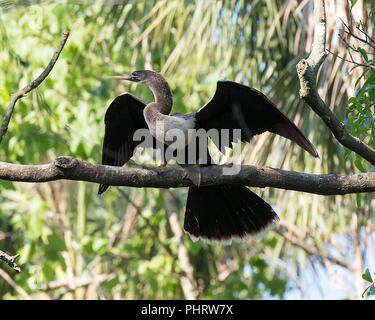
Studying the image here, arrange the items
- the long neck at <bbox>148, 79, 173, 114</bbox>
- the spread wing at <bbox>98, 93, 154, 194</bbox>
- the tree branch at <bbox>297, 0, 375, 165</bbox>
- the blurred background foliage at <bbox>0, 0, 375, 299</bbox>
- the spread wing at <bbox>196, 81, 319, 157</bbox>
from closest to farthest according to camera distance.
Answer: the tree branch at <bbox>297, 0, 375, 165</bbox> → the spread wing at <bbox>196, 81, 319, 157</bbox> → the long neck at <bbox>148, 79, 173, 114</bbox> → the spread wing at <bbox>98, 93, 154, 194</bbox> → the blurred background foliage at <bbox>0, 0, 375, 299</bbox>

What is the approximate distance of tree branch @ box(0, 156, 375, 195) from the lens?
2.28 metres

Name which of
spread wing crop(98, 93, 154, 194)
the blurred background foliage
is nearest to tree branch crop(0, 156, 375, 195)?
spread wing crop(98, 93, 154, 194)

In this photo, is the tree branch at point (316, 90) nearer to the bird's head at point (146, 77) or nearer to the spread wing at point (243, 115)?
the spread wing at point (243, 115)

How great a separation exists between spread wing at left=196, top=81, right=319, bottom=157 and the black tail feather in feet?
0.92

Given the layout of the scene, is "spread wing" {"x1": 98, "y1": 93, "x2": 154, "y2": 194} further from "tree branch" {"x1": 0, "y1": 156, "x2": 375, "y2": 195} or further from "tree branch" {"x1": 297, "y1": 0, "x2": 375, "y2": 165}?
"tree branch" {"x1": 297, "y1": 0, "x2": 375, "y2": 165}

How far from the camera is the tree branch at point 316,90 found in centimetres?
225

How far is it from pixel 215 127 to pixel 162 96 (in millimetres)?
378

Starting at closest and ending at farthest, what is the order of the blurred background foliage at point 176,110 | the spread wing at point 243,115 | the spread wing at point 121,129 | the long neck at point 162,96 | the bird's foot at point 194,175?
the bird's foot at point 194,175 < the spread wing at point 243,115 < the long neck at point 162,96 < the spread wing at point 121,129 < the blurred background foliage at point 176,110

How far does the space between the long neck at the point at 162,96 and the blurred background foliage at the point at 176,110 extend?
0.74 meters

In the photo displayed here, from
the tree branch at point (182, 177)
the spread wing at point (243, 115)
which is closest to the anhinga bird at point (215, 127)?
the spread wing at point (243, 115)
